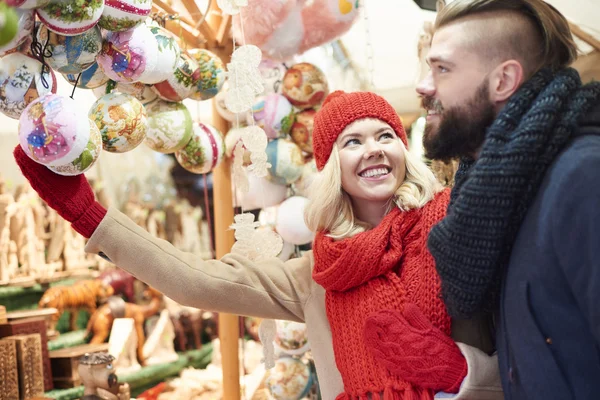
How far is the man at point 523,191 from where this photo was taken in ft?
3.41

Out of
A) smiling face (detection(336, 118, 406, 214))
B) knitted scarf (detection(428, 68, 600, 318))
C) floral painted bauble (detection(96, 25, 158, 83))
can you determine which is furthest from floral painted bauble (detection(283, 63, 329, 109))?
knitted scarf (detection(428, 68, 600, 318))

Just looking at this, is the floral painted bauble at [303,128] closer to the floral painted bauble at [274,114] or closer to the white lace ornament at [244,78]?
the floral painted bauble at [274,114]

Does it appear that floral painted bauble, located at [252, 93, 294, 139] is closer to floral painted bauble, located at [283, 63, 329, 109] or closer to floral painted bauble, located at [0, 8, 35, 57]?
floral painted bauble, located at [283, 63, 329, 109]

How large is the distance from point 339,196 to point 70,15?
Result: 833mm

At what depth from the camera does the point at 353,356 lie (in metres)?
1.54

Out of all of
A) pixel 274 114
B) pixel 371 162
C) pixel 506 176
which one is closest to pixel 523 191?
pixel 506 176

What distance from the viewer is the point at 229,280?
5.51 feet

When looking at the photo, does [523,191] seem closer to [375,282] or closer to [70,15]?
[375,282]

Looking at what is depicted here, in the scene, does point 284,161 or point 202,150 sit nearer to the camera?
point 202,150

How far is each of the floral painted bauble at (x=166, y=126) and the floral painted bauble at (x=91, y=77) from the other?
0.26 m

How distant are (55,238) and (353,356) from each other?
4.72ft

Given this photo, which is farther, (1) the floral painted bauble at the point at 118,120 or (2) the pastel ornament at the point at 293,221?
(2) the pastel ornament at the point at 293,221

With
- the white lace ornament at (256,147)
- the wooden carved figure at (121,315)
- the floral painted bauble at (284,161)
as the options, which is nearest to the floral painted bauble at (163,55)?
the white lace ornament at (256,147)

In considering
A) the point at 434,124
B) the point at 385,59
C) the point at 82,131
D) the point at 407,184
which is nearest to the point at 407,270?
the point at 407,184
